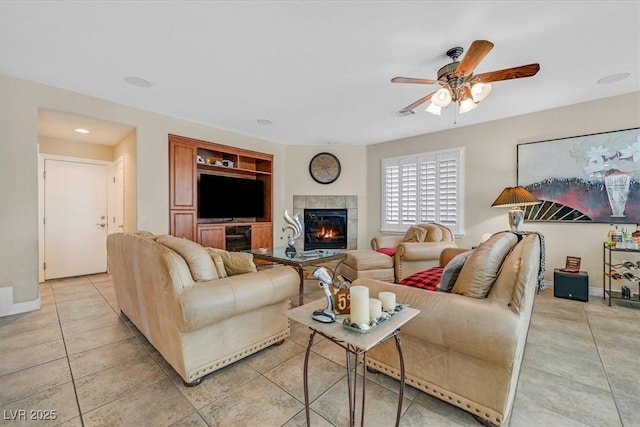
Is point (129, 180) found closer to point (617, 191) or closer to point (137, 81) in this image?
point (137, 81)

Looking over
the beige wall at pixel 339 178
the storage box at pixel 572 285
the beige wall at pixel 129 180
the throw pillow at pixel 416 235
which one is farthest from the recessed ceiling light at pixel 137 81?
the storage box at pixel 572 285

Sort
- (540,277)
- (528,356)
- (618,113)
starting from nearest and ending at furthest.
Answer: (528,356)
(540,277)
(618,113)

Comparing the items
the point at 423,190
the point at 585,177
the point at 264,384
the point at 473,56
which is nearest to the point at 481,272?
the point at 264,384

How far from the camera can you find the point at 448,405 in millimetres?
1515

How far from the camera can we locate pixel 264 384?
170cm

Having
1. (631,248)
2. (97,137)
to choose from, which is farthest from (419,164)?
(97,137)

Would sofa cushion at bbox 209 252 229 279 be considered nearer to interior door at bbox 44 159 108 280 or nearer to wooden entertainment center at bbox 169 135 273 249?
wooden entertainment center at bbox 169 135 273 249

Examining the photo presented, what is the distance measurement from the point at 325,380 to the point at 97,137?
4991mm

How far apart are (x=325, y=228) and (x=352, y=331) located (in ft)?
15.6

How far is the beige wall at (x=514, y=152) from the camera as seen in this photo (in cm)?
342

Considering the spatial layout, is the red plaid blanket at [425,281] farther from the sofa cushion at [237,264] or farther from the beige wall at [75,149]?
the beige wall at [75,149]

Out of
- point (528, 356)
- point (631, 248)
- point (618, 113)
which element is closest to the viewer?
point (528, 356)

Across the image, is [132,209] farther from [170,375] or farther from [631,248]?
[631,248]

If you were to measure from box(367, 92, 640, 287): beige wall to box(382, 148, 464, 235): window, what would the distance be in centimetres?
13
